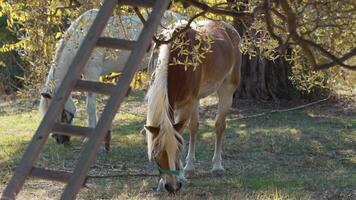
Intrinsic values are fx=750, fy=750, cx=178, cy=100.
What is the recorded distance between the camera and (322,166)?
31.8ft

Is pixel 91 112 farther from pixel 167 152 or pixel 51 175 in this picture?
pixel 51 175

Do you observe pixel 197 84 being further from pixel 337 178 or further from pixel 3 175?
pixel 3 175

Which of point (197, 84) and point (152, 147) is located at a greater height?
point (197, 84)

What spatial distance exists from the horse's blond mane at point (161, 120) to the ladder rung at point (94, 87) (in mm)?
3087

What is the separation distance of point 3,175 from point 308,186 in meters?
3.64

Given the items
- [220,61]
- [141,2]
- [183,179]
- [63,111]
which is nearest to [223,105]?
[220,61]

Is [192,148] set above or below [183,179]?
above

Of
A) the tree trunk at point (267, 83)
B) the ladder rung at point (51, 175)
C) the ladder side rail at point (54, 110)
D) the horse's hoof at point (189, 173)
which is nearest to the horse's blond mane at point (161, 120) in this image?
the horse's hoof at point (189, 173)

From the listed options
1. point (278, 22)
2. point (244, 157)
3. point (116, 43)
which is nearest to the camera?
point (116, 43)

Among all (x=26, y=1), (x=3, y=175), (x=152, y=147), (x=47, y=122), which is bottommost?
(x=3, y=175)

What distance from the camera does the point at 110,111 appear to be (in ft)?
Answer: 13.3

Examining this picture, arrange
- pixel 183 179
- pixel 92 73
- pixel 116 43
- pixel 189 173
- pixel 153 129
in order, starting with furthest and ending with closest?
pixel 92 73
pixel 189 173
pixel 183 179
pixel 153 129
pixel 116 43

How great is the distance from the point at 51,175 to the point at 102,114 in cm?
43

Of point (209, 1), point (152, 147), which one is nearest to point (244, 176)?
point (152, 147)
